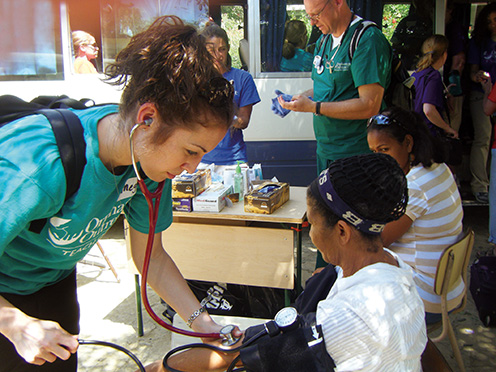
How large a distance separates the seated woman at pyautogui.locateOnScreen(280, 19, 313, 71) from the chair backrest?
271 cm

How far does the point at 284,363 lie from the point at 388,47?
8.29 feet

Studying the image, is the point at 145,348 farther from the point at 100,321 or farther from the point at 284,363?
the point at 284,363

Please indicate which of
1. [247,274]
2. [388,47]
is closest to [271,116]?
[388,47]

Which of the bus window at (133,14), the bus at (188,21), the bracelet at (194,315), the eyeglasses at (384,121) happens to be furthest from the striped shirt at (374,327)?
the bus window at (133,14)

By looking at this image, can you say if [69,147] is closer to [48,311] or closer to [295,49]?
[48,311]

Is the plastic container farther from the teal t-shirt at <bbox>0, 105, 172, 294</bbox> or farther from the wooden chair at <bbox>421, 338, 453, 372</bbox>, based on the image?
the wooden chair at <bbox>421, 338, 453, 372</bbox>

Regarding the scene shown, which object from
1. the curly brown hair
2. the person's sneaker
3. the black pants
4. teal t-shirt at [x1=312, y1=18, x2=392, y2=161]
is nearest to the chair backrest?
teal t-shirt at [x1=312, y1=18, x2=392, y2=161]

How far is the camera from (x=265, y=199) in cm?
270

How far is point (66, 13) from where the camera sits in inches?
173

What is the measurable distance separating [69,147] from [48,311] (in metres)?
0.71

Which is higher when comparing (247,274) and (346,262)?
(346,262)

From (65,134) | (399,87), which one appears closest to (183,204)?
(65,134)

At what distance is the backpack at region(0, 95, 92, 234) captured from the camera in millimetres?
1116

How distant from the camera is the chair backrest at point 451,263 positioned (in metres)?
1.96
